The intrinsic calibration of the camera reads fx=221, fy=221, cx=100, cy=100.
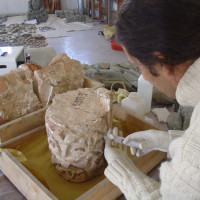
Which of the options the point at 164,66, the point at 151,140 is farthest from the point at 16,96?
the point at 164,66

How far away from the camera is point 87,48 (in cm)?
514

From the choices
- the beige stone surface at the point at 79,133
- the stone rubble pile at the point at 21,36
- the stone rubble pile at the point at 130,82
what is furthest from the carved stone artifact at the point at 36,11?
the beige stone surface at the point at 79,133

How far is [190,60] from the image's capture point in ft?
2.69

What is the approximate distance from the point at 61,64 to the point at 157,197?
4.30 ft

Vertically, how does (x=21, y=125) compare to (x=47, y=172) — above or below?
above

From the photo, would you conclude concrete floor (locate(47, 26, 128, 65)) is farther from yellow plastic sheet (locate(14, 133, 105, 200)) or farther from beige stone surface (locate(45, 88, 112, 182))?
beige stone surface (locate(45, 88, 112, 182))

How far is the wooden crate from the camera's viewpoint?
3.76ft

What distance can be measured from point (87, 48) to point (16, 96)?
12.0ft

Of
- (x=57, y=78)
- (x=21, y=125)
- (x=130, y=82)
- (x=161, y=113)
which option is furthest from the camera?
(x=130, y=82)

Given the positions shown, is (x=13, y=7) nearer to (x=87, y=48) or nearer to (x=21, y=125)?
(x=87, y=48)

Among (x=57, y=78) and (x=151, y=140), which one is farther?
(x=57, y=78)

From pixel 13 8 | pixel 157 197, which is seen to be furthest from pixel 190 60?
pixel 13 8

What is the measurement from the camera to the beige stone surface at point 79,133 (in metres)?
1.26

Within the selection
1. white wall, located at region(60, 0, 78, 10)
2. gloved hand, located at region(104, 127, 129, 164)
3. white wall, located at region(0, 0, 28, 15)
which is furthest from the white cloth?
white wall, located at region(60, 0, 78, 10)
